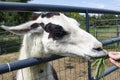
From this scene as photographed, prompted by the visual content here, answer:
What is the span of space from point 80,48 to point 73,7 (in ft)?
1.96

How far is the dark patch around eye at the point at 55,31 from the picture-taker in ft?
9.82

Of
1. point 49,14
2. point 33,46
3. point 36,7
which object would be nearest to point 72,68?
point 33,46

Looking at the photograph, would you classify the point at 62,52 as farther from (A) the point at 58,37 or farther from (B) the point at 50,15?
(B) the point at 50,15

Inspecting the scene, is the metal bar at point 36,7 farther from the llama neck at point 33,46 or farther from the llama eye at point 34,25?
the llama neck at point 33,46

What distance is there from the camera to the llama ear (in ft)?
9.41

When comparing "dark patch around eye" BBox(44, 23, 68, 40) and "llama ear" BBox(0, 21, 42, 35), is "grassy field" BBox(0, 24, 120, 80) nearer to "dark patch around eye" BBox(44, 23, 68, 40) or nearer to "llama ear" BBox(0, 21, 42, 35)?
"llama ear" BBox(0, 21, 42, 35)

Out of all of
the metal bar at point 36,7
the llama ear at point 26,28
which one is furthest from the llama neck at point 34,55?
the metal bar at point 36,7

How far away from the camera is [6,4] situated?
8.04ft

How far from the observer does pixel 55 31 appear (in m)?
3.04

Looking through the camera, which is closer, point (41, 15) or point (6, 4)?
point (6, 4)

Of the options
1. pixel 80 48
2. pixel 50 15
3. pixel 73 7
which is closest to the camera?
pixel 80 48

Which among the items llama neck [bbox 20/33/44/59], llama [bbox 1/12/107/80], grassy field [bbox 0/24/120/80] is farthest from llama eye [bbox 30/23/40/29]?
grassy field [bbox 0/24/120/80]

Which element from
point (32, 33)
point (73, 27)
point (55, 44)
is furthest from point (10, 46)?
point (73, 27)

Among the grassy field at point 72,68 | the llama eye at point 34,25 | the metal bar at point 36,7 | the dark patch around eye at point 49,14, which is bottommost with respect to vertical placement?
the grassy field at point 72,68
